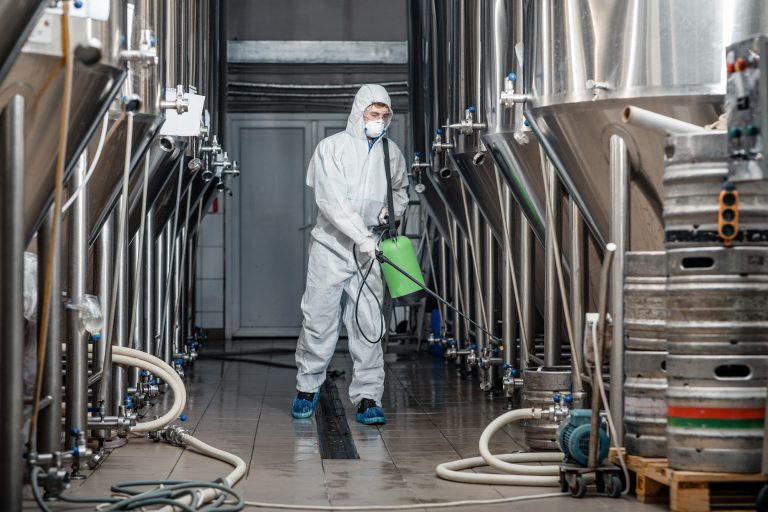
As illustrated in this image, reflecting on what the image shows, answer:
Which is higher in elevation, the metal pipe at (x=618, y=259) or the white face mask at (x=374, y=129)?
the white face mask at (x=374, y=129)

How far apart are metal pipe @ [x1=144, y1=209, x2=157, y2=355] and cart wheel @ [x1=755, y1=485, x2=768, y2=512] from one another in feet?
11.3

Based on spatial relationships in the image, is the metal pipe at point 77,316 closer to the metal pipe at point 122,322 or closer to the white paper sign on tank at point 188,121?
the metal pipe at point 122,322

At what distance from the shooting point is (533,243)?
17.2 feet

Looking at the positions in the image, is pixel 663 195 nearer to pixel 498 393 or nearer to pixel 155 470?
pixel 155 470

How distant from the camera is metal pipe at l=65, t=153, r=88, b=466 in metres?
3.50

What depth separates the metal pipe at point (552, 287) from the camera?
430 cm

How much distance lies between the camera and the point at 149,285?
5719mm

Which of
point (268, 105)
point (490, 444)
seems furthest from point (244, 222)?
point (490, 444)

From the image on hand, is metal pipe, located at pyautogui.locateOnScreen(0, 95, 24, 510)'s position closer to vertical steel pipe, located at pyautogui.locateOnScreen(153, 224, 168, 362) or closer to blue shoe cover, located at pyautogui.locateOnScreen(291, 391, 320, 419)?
blue shoe cover, located at pyautogui.locateOnScreen(291, 391, 320, 419)

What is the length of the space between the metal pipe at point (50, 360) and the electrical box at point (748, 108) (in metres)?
1.76

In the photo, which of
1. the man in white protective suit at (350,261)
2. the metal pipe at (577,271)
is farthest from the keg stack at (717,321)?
the man in white protective suit at (350,261)

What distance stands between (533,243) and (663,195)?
2001 millimetres

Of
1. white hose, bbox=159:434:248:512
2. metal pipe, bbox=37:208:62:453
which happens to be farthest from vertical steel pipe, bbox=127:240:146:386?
metal pipe, bbox=37:208:62:453

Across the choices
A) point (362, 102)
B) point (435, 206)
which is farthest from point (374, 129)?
point (435, 206)
